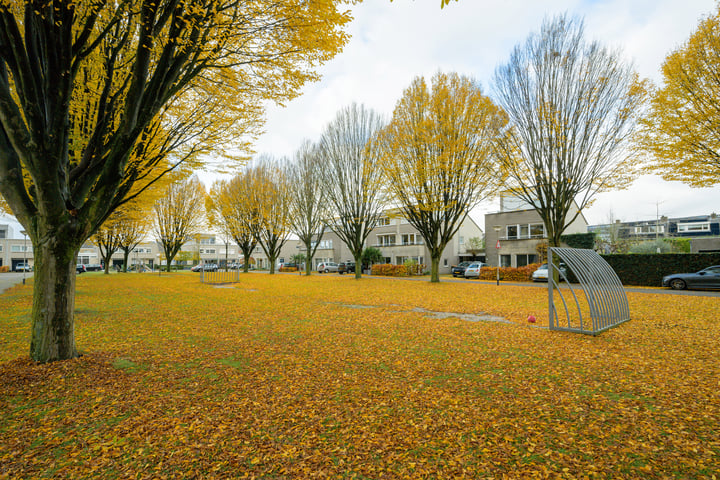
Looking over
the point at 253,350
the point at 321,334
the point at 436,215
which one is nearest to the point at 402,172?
the point at 436,215

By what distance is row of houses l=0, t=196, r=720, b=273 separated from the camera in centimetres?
3609

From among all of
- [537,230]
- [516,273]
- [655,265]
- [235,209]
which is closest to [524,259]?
[537,230]

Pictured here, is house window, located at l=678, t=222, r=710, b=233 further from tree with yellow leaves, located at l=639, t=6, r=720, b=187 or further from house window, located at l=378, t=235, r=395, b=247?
tree with yellow leaves, located at l=639, t=6, r=720, b=187

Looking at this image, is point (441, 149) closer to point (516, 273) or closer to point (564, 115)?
point (564, 115)

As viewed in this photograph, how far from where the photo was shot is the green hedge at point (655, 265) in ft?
66.1

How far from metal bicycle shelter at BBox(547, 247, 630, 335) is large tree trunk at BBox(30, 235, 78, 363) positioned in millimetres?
9235

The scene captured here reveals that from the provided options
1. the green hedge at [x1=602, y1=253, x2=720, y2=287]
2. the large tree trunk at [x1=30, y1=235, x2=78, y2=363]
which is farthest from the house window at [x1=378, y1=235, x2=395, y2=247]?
the large tree trunk at [x1=30, y1=235, x2=78, y2=363]

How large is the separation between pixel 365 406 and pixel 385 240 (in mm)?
47534

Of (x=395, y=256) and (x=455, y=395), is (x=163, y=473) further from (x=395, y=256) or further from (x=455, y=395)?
(x=395, y=256)

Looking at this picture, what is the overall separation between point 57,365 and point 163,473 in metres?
3.79

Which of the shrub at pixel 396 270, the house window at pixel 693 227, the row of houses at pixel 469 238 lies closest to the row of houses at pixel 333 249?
the row of houses at pixel 469 238

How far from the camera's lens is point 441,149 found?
809 inches

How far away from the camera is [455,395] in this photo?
4254 mm

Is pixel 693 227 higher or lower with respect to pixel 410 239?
higher
